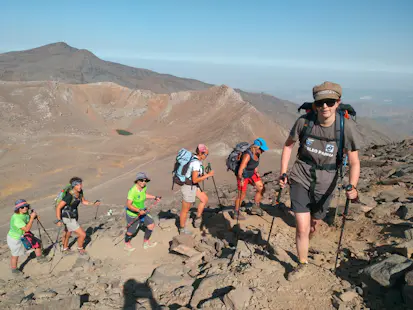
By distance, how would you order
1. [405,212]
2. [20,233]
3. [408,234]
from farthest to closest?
1. [20,233]
2. [405,212]
3. [408,234]

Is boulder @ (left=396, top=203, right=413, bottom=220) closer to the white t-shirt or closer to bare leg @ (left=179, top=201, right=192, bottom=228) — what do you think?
Answer: the white t-shirt

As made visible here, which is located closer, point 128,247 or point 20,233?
point 20,233

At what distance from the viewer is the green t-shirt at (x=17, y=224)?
6.20 metres

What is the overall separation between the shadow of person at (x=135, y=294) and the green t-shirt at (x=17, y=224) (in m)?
2.33

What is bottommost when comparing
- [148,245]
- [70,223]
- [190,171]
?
[148,245]

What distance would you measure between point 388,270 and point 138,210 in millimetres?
4273

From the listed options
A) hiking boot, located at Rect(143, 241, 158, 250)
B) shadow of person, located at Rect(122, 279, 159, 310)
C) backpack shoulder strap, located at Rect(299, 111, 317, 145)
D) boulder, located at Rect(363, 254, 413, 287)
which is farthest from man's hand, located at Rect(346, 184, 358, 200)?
hiking boot, located at Rect(143, 241, 158, 250)

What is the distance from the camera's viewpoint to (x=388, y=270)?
147 inches

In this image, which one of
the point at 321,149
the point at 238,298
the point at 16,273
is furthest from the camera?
the point at 16,273

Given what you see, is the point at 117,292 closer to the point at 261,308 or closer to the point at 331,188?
the point at 261,308

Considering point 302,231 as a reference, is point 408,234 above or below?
below

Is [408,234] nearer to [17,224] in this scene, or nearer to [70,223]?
[70,223]

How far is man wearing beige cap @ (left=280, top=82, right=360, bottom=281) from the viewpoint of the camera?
11.5 feet

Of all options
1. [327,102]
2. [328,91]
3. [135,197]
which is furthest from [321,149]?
[135,197]
